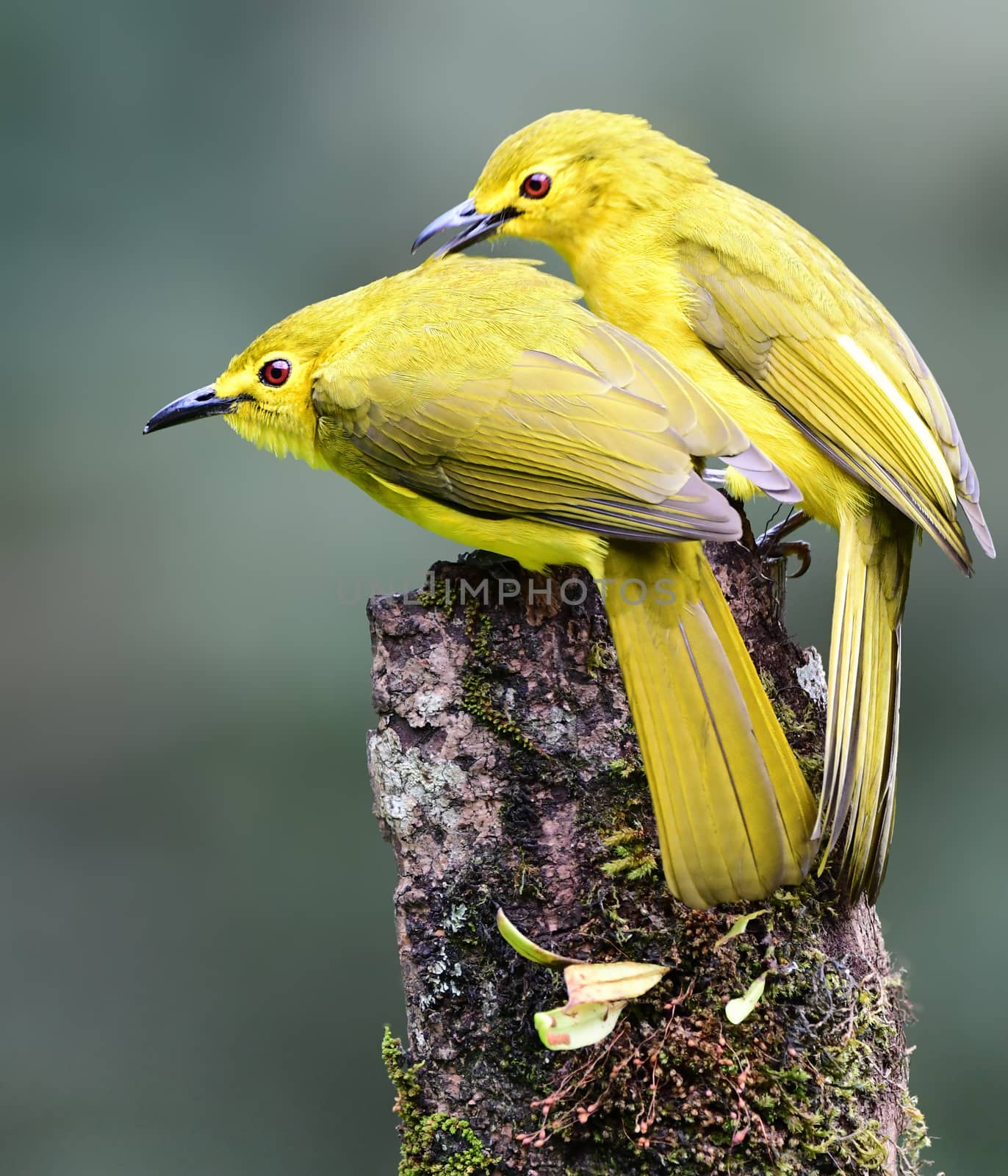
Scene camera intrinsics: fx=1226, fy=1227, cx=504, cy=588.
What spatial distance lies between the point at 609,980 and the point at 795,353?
1421 mm

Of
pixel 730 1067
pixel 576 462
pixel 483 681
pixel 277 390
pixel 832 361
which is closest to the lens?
pixel 730 1067

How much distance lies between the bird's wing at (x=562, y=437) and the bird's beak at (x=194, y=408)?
30 centimetres

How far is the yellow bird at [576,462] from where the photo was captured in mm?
2219

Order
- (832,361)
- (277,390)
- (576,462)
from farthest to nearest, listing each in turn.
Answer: (277,390), (832,361), (576,462)

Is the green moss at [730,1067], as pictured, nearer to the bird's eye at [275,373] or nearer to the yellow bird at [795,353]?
the yellow bird at [795,353]

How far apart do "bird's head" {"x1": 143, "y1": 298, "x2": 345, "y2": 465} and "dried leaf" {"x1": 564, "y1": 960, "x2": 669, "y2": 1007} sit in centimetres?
136

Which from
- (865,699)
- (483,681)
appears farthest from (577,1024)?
(865,699)

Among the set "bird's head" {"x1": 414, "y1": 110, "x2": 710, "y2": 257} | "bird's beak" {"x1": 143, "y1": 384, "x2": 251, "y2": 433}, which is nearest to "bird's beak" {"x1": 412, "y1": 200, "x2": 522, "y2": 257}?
"bird's head" {"x1": 414, "y1": 110, "x2": 710, "y2": 257}

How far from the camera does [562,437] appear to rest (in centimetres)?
246

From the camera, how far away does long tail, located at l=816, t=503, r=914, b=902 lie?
2.38 meters

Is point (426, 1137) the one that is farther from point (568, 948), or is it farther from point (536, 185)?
point (536, 185)

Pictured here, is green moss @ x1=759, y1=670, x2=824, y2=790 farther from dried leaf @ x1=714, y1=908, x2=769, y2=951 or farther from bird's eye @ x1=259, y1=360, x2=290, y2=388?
bird's eye @ x1=259, y1=360, x2=290, y2=388

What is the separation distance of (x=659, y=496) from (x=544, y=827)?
2.39 feet

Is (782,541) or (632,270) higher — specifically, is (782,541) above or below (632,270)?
below
